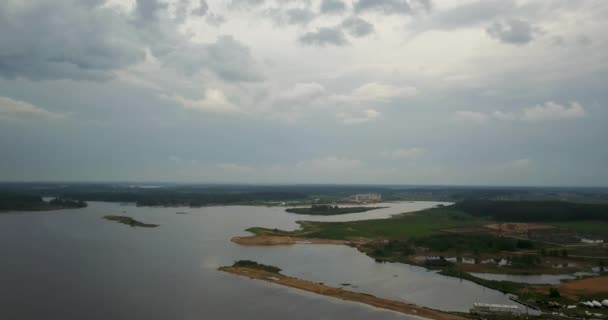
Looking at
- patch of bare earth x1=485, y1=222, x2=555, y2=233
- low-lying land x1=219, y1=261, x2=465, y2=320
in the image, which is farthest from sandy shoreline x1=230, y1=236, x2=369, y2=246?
patch of bare earth x1=485, y1=222, x2=555, y2=233

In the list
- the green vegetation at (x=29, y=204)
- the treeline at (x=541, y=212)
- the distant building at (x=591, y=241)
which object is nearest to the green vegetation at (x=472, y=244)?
the distant building at (x=591, y=241)

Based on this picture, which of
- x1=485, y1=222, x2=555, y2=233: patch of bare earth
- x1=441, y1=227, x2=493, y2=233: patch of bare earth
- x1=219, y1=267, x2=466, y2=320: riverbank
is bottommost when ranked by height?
x1=219, y1=267, x2=466, y2=320: riverbank

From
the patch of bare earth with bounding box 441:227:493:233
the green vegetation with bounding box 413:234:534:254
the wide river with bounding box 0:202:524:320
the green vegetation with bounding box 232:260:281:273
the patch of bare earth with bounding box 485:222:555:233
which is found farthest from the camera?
the patch of bare earth with bounding box 485:222:555:233

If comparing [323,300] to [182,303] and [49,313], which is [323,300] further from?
[49,313]

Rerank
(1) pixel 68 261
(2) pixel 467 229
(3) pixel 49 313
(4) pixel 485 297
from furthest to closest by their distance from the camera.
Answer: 1. (2) pixel 467 229
2. (1) pixel 68 261
3. (4) pixel 485 297
4. (3) pixel 49 313

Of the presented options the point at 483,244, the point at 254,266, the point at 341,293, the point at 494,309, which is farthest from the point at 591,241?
the point at 254,266

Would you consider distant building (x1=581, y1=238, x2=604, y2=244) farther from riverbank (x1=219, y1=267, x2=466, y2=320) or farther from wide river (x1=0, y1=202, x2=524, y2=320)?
riverbank (x1=219, y1=267, x2=466, y2=320)

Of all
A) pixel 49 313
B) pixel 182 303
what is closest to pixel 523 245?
pixel 182 303
